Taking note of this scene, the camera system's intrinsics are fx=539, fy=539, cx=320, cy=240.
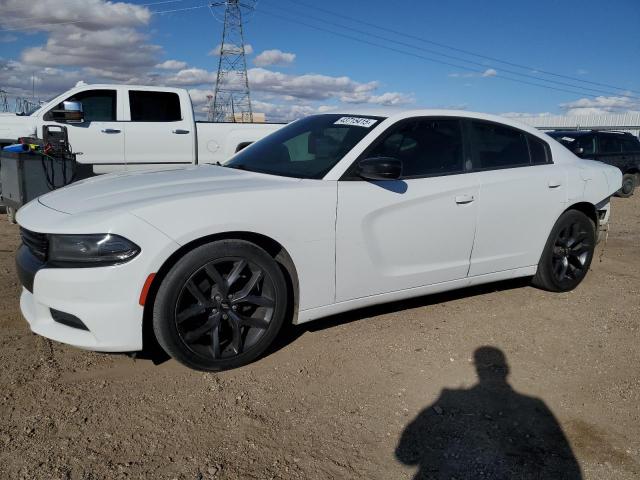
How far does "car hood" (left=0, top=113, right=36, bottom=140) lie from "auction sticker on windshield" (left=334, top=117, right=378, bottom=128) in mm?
5933

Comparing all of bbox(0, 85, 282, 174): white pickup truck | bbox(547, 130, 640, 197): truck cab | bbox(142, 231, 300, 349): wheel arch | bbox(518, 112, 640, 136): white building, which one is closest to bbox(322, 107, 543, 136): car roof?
bbox(142, 231, 300, 349): wheel arch

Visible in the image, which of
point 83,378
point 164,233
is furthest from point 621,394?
point 83,378

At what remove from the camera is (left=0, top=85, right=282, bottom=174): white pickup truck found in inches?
317

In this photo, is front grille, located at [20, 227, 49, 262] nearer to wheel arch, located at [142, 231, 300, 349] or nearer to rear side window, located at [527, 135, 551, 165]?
wheel arch, located at [142, 231, 300, 349]

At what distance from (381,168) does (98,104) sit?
653cm

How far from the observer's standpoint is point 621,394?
3201 mm

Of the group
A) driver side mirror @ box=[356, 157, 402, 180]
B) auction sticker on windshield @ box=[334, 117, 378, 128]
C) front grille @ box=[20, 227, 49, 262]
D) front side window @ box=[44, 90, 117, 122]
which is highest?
front side window @ box=[44, 90, 117, 122]

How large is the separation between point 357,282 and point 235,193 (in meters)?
1.02

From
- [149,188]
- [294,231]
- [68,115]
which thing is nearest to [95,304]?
[149,188]

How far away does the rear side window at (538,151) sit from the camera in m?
4.59

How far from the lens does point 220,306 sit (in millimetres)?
3133

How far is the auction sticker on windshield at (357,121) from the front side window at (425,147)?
17cm

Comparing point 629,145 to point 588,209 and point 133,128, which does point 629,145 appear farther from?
point 133,128

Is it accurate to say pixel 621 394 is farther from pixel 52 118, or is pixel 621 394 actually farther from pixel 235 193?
pixel 52 118
